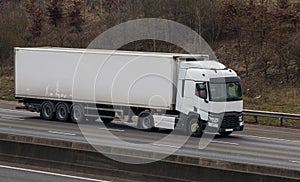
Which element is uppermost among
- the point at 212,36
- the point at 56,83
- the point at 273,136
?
the point at 212,36

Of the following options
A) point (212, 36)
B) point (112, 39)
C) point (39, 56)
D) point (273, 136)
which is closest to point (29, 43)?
point (112, 39)

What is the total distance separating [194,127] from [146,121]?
2345 mm

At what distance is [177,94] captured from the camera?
A: 2950 centimetres

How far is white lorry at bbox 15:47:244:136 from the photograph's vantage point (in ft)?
95.0

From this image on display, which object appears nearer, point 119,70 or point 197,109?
point 197,109

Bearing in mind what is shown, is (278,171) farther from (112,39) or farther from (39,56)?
(112,39)

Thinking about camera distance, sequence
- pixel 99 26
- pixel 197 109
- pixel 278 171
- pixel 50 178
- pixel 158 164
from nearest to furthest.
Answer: pixel 278 171 → pixel 158 164 → pixel 50 178 → pixel 197 109 → pixel 99 26

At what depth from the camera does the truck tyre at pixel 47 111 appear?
3350 centimetres

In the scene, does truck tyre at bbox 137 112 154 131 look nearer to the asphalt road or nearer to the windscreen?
the asphalt road

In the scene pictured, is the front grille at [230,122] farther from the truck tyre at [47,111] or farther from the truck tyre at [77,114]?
the truck tyre at [47,111]

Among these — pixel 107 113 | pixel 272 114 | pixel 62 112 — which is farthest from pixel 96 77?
pixel 272 114

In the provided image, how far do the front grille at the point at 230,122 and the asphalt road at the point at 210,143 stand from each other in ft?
1.71

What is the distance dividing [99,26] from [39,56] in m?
21.0

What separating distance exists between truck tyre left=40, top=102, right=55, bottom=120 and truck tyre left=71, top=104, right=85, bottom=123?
1322 millimetres
